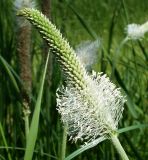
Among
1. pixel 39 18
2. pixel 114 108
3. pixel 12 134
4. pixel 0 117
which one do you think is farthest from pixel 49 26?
pixel 12 134

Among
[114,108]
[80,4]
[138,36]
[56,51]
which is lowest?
[114,108]

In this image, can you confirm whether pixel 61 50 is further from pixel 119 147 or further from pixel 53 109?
pixel 53 109

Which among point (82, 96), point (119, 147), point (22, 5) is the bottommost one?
point (119, 147)

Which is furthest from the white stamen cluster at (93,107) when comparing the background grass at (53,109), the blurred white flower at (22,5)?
the background grass at (53,109)

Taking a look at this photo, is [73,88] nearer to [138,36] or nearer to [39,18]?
[39,18]

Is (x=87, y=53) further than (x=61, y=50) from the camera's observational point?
Yes

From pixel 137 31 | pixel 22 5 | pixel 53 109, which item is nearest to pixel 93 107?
pixel 22 5

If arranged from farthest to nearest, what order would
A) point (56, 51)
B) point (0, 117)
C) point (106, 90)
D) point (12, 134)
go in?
point (12, 134), point (0, 117), point (106, 90), point (56, 51)

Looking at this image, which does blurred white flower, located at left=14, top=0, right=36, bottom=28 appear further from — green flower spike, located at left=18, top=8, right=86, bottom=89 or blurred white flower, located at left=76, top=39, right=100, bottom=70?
green flower spike, located at left=18, top=8, right=86, bottom=89
